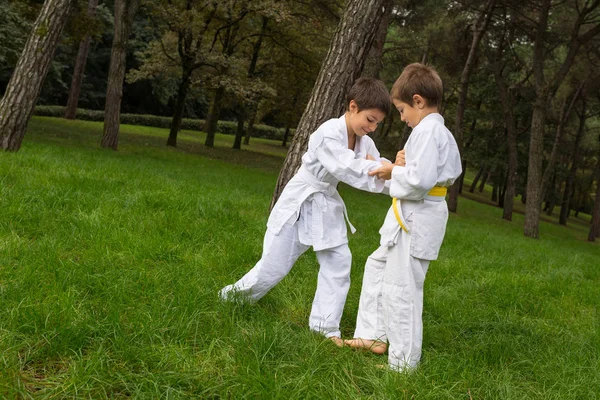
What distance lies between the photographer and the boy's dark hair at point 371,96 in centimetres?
343

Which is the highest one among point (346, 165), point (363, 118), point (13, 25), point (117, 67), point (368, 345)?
point (13, 25)

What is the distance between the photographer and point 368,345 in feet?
11.3

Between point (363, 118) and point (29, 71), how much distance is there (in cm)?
709

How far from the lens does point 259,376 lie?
8.25ft

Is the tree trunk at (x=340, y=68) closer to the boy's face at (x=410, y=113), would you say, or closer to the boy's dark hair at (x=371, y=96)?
the boy's dark hair at (x=371, y=96)

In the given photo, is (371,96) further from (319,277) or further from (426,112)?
(319,277)

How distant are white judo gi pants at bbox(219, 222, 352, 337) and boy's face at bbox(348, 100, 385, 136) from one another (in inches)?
30.8

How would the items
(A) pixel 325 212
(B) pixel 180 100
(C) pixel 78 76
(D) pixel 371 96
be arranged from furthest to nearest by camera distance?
1. (C) pixel 78 76
2. (B) pixel 180 100
3. (A) pixel 325 212
4. (D) pixel 371 96

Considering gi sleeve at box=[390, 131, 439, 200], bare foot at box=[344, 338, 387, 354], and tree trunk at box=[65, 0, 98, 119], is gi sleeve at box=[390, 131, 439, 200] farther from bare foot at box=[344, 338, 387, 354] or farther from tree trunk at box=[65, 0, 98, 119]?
tree trunk at box=[65, 0, 98, 119]

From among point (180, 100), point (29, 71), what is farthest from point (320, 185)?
point (180, 100)

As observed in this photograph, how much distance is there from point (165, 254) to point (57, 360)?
185 cm

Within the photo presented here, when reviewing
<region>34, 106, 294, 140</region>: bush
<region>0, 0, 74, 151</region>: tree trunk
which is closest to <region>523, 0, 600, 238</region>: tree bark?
<region>0, 0, 74, 151</region>: tree trunk

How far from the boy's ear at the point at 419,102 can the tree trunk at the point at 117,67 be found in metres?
12.8

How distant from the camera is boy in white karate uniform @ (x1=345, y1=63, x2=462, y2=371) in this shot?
308 centimetres
